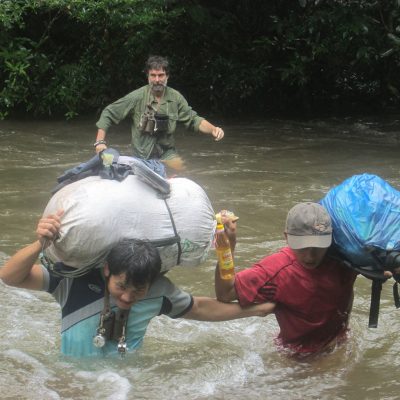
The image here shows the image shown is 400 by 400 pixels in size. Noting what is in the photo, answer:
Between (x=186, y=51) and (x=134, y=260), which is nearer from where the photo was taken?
(x=134, y=260)

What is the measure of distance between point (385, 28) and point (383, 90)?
297cm

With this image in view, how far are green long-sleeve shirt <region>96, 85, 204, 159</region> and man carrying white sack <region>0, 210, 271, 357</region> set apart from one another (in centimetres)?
401

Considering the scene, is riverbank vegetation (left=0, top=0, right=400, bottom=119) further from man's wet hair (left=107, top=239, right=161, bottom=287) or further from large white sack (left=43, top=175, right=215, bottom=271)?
man's wet hair (left=107, top=239, right=161, bottom=287)

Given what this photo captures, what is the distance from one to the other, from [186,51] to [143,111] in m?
6.37

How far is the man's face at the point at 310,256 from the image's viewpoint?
345cm

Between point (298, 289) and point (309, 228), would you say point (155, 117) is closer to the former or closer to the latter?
point (298, 289)

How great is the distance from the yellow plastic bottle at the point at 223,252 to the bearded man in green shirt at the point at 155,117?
3943 mm

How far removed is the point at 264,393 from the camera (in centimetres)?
383

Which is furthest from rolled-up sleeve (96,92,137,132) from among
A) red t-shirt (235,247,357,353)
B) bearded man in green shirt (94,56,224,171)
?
red t-shirt (235,247,357,353)

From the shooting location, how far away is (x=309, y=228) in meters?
3.35

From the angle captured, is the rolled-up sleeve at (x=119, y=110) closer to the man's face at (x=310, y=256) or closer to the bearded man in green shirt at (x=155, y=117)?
the bearded man in green shirt at (x=155, y=117)

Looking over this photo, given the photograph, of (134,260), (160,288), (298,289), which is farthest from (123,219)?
(298,289)

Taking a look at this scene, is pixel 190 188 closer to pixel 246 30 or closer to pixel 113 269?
pixel 113 269

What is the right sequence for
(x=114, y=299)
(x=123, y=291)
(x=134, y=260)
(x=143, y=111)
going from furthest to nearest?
(x=143, y=111) < (x=114, y=299) < (x=123, y=291) < (x=134, y=260)
